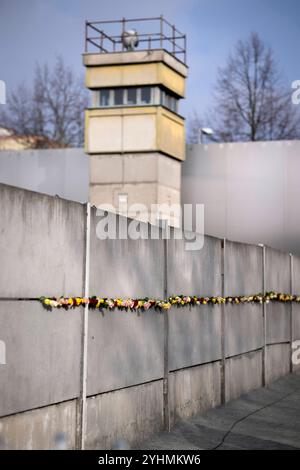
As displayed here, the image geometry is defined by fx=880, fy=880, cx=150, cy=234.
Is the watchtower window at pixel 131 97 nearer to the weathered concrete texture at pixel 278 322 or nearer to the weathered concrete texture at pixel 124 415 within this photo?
the weathered concrete texture at pixel 278 322

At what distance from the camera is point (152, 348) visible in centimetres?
950

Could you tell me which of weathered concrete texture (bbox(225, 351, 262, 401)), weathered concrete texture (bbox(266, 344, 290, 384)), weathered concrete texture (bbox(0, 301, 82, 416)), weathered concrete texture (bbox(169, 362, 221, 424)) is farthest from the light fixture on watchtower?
weathered concrete texture (bbox(0, 301, 82, 416))

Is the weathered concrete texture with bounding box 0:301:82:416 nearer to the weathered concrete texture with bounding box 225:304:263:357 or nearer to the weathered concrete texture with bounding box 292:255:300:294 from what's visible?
the weathered concrete texture with bounding box 225:304:263:357

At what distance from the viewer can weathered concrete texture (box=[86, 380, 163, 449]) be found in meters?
7.93

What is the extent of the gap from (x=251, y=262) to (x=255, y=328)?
1.12 metres

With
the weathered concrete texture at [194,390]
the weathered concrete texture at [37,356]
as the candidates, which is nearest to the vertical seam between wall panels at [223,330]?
the weathered concrete texture at [194,390]

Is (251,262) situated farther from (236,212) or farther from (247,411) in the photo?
(236,212)

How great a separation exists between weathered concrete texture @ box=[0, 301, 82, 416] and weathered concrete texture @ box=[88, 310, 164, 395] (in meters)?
0.36

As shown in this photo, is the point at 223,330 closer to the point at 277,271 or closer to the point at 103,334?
the point at 277,271

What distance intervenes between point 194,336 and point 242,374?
8.87 ft

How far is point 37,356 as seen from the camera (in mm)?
6934

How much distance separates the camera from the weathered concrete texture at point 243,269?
510 inches

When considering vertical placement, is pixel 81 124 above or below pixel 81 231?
above

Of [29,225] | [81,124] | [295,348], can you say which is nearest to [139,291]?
[29,225]
